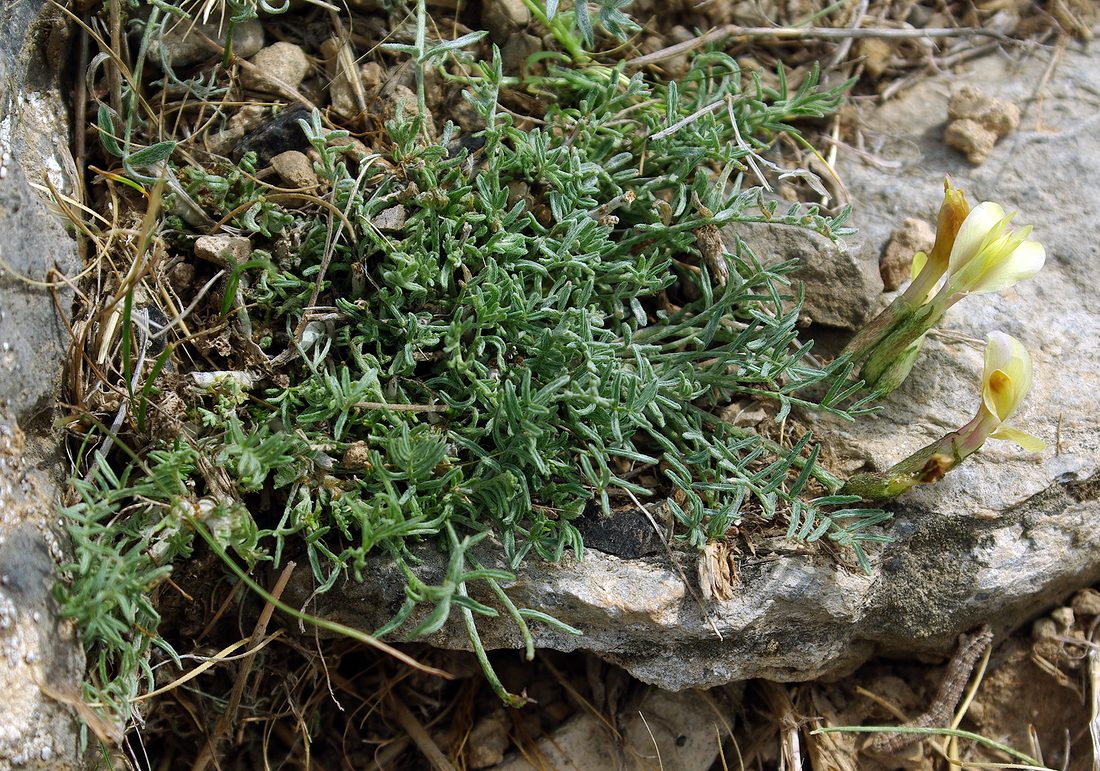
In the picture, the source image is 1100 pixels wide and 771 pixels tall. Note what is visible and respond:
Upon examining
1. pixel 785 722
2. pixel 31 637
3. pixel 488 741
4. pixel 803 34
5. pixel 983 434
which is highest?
pixel 803 34

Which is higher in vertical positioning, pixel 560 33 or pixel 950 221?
pixel 560 33

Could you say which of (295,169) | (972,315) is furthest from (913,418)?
(295,169)

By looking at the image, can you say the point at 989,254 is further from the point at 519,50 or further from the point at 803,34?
the point at 519,50

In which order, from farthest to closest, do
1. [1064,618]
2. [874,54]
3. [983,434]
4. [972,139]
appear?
[874,54]
[972,139]
[1064,618]
[983,434]

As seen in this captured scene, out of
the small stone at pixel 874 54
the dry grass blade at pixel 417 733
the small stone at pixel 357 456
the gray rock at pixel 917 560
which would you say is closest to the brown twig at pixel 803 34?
the small stone at pixel 874 54

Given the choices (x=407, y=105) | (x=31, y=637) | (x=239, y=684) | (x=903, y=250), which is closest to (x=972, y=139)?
(x=903, y=250)

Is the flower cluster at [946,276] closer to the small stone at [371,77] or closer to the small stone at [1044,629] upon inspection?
the small stone at [1044,629]

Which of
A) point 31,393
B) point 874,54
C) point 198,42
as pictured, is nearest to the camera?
point 31,393
